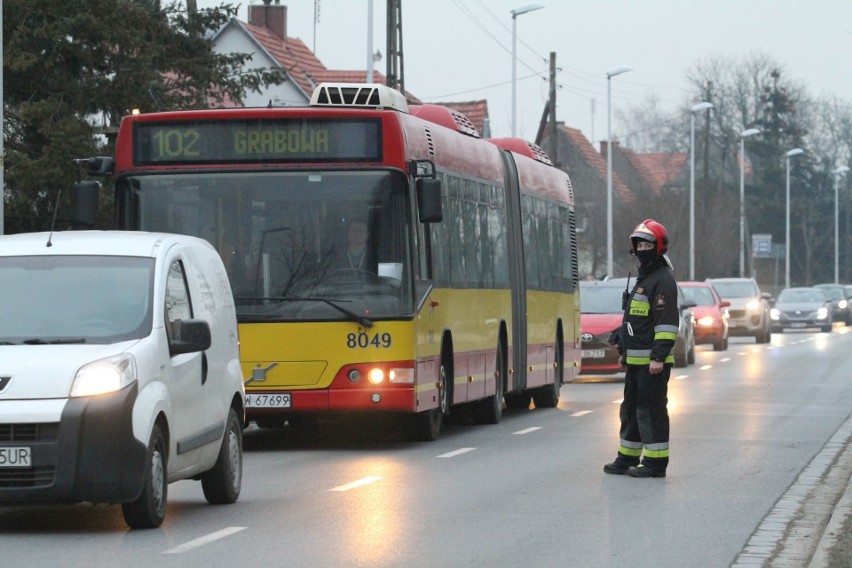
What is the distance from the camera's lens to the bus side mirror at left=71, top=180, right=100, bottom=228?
15727mm

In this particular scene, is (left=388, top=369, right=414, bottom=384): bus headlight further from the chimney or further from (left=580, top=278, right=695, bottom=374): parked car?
the chimney

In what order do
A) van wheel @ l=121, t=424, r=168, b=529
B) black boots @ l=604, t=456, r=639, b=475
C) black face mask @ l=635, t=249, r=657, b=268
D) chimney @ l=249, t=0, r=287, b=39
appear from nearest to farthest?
van wheel @ l=121, t=424, r=168, b=529 < black face mask @ l=635, t=249, r=657, b=268 < black boots @ l=604, t=456, r=639, b=475 < chimney @ l=249, t=0, r=287, b=39

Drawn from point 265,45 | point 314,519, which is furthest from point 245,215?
point 265,45

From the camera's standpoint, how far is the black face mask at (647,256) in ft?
47.2

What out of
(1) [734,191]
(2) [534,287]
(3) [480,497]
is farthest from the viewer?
(1) [734,191]

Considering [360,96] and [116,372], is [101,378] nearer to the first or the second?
[116,372]

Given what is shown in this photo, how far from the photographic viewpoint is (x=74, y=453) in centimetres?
1013

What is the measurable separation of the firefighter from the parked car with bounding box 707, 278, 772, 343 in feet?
123

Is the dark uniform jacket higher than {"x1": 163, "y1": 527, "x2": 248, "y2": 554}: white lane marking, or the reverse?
the dark uniform jacket

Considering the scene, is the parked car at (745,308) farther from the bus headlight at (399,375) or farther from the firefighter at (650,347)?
the firefighter at (650,347)

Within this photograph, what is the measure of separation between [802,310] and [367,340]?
164 ft

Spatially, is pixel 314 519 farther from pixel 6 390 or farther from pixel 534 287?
pixel 534 287

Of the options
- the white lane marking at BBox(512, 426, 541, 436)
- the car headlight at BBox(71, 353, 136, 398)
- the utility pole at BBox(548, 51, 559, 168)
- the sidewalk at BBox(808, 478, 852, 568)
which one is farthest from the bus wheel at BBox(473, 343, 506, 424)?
the utility pole at BBox(548, 51, 559, 168)

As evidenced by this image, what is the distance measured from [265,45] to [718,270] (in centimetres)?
3032
